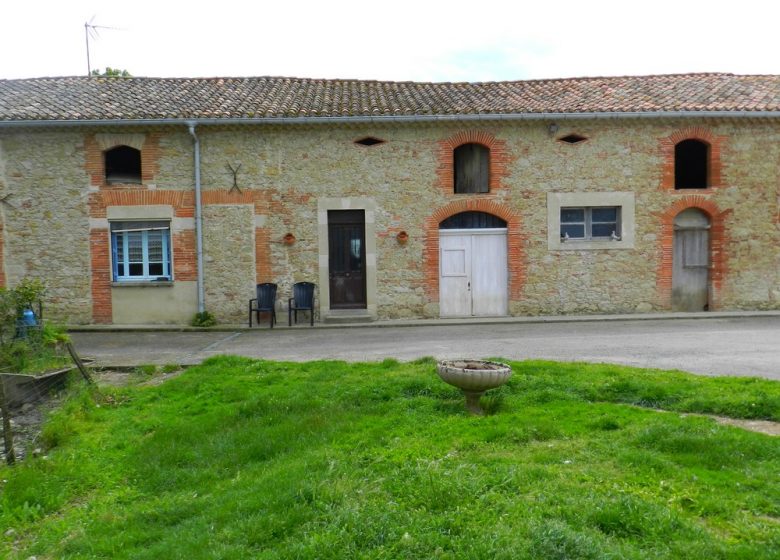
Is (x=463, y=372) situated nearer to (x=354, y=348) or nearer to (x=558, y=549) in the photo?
(x=558, y=549)

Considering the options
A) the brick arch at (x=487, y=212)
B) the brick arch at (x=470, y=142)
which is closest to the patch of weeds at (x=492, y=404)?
the brick arch at (x=487, y=212)

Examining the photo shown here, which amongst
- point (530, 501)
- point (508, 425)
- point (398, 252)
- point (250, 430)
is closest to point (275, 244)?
point (398, 252)

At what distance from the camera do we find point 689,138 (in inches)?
558

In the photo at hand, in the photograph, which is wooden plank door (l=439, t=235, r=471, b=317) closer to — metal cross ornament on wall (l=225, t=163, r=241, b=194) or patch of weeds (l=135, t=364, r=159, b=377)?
metal cross ornament on wall (l=225, t=163, r=241, b=194)

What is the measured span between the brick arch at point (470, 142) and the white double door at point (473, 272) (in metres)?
1.13

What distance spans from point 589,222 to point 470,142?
353 centimetres

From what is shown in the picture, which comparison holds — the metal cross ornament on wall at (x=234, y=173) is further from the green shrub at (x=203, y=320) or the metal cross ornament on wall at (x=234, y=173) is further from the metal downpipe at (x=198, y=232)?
the green shrub at (x=203, y=320)

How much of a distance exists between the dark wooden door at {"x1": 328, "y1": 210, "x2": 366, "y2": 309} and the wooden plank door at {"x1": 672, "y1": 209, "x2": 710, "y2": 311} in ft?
25.3

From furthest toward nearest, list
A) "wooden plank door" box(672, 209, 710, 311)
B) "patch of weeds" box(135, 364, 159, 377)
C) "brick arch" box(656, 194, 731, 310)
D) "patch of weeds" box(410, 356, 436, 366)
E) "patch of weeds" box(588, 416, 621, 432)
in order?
"wooden plank door" box(672, 209, 710, 311) < "brick arch" box(656, 194, 731, 310) < "patch of weeds" box(135, 364, 159, 377) < "patch of weeds" box(410, 356, 436, 366) < "patch of weeds" box(588, 416, 621, 432)

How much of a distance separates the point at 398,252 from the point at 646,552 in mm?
11321

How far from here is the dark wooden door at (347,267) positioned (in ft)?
46.9

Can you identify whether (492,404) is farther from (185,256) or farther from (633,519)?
(185,256)

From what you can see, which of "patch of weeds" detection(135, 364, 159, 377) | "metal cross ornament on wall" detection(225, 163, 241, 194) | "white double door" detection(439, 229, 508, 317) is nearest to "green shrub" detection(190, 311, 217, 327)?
"metal cross ornament on wall" detection(225, 163, 241, 194)

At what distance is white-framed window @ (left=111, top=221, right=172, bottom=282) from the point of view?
13992 millimetres
